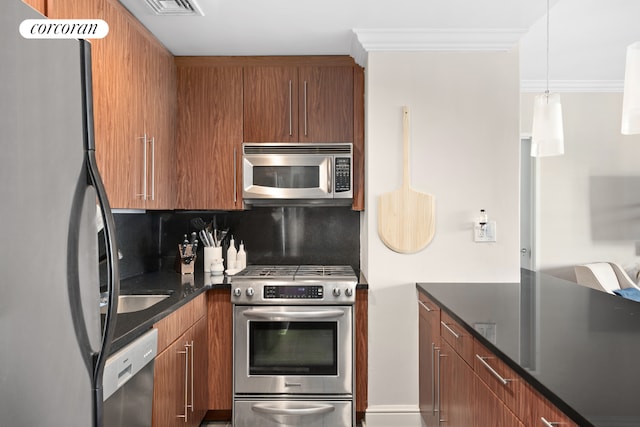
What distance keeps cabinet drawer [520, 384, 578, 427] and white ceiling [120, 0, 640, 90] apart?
1.87 meters

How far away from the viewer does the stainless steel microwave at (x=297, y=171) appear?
300cm

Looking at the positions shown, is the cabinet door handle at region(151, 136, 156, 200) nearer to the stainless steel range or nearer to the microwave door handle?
the stainless steel range

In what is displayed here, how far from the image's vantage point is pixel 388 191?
2.81 meters

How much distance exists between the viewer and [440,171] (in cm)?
281

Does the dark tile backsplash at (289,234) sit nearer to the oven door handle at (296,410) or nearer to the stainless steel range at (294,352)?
the stainless steel range at (294,352)

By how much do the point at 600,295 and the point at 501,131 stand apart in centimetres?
107

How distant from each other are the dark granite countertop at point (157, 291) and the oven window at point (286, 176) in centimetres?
68

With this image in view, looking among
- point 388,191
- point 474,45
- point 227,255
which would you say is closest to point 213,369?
point 227,255

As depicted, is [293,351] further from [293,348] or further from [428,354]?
[428,354]

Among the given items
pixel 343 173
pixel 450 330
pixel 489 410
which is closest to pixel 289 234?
pixel 343 173

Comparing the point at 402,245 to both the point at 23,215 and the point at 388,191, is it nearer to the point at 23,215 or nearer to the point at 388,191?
the point at 388,191

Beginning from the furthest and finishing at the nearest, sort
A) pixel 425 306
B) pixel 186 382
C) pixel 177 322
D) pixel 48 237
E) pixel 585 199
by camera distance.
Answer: pixel 585 199
pixel 425 306
pixel 186 382
pixel 177 322
pixel 48 237

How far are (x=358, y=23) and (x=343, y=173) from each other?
2.99 ft

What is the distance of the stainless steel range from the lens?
2.70 meters
